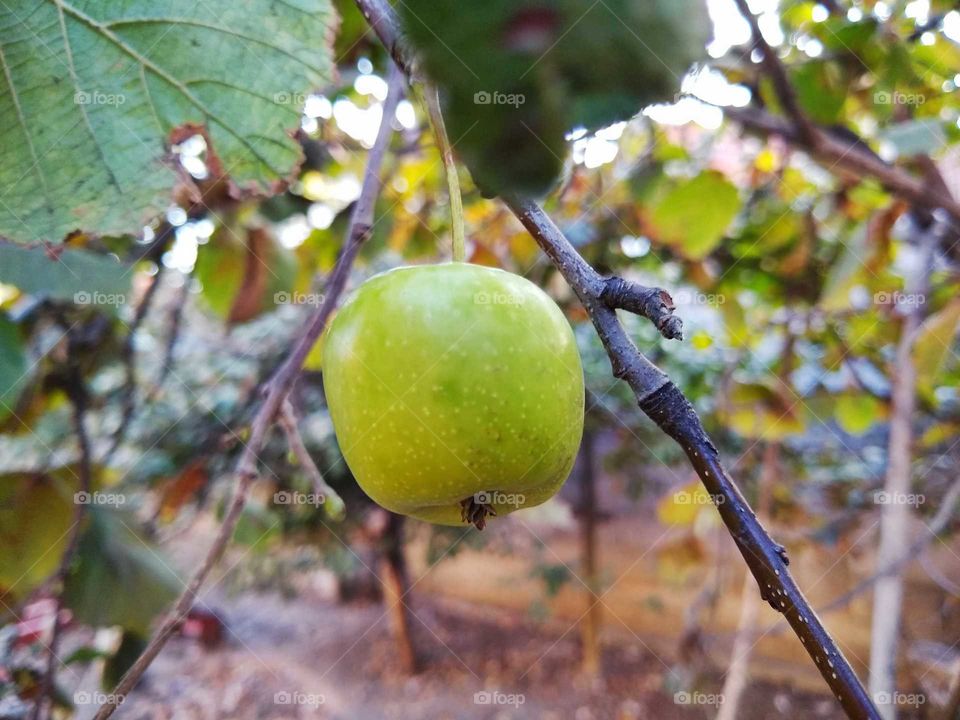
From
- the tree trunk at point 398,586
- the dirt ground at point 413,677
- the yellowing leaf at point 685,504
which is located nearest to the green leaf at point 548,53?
the yellowing leaf at point 685,504

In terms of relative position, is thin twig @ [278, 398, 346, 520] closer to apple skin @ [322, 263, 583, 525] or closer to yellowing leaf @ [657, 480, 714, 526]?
apple skin @ [322, 263, 583, 525]

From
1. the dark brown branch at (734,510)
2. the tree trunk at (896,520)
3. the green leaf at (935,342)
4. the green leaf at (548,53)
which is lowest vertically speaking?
the tree trunk at (896,520)

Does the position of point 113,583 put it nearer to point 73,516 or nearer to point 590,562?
point 73,516

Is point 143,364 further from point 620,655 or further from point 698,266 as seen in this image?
point 620,655

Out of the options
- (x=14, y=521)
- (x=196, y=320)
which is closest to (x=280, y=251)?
(x=14, y=521)

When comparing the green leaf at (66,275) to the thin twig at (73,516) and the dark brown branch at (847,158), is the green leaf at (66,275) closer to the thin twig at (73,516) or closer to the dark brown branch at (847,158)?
the thin twig at (73,516)

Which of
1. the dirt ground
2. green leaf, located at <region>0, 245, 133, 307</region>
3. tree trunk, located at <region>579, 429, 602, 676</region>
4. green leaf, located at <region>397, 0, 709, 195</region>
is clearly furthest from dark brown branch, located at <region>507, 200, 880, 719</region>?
tree trunk, located at <region>579, 429, 602, 676</region>
